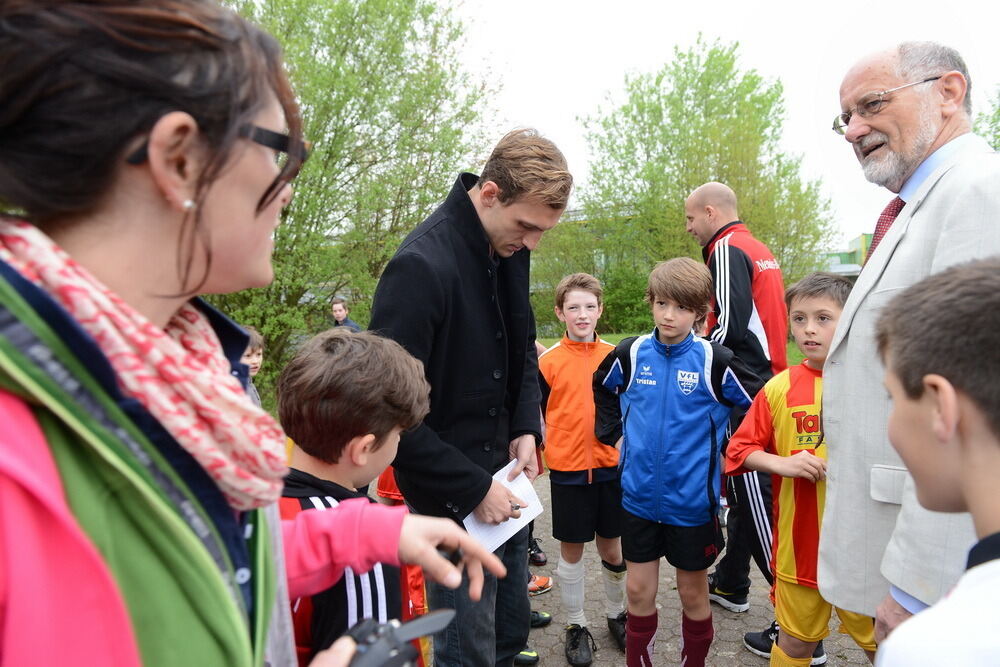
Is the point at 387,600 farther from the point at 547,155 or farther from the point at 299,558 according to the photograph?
the point at 547,155

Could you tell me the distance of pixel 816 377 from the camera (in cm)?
Result: 309

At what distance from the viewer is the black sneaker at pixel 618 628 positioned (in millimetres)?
3641

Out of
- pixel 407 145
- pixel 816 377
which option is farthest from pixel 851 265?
pixel 816 377

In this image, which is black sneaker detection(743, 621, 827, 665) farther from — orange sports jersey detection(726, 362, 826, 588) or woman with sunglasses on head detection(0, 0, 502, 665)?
woman with sunglasses on head detection(0, 0, 502, 665)

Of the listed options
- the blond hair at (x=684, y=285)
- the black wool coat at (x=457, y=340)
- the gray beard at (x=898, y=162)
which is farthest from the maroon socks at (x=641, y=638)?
the gray beard at (x=898, y=162)

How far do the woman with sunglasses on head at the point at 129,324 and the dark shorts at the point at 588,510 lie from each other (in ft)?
9.86

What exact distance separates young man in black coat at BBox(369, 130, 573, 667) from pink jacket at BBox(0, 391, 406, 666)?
1.41m

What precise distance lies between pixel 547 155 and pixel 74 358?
73.2 inches

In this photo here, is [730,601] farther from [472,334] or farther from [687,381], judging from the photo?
[472,334]

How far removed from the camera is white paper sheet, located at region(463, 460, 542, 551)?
2227mm

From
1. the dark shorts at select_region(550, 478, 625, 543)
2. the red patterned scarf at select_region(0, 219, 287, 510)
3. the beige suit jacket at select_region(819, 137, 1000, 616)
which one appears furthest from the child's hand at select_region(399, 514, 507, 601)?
the dark shorts at select_region(550, 478, 625, 543)

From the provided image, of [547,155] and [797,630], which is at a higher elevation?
[547,155]

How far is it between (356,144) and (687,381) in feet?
28.8

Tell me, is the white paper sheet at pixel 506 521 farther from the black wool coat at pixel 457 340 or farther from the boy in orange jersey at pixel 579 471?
the boy in orange jersey at pixel 579 471
